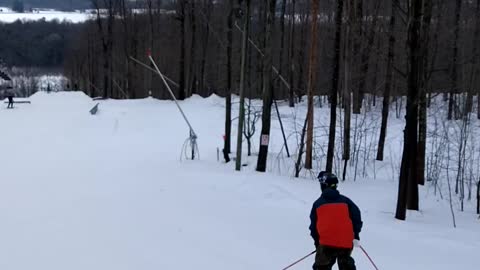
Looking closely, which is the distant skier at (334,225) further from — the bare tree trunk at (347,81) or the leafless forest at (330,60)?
the bare tree trunk at (347,81)

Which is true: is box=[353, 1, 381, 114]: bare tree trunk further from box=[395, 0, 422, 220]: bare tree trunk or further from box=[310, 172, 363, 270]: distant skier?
box=[310, 172, 363, 270]: distant skier

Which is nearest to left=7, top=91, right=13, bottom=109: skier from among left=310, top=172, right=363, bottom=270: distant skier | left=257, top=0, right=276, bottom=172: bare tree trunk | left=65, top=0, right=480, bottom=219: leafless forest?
left=65, top=0, right=480, bottom=219: leafless forest

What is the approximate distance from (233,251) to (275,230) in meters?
1.44

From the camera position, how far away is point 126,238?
8.24 m

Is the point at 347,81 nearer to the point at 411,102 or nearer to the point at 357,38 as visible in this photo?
the point at 357,38

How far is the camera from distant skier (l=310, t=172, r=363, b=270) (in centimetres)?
553

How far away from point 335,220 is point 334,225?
2.3 inches

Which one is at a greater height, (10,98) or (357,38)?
(357,38)

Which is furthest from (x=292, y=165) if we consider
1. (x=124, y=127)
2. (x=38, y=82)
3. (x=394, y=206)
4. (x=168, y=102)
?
(x=38, y=82)

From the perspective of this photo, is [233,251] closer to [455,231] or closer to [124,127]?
[455,231]

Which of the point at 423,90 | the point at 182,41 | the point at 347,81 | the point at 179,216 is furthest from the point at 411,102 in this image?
the point at 182,41

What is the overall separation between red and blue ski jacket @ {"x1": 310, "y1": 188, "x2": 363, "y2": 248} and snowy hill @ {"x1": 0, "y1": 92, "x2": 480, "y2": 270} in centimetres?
167

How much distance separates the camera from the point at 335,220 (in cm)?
551

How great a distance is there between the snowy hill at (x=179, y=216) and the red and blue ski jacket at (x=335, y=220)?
167 centimetres
